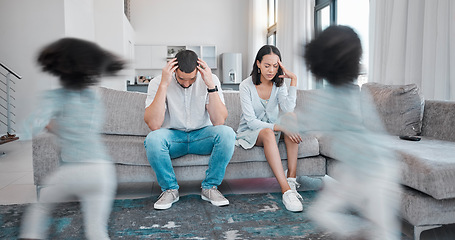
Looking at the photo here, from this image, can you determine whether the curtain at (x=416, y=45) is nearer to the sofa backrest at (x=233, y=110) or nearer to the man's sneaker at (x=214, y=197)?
the sofa backrest at (x=233, y=110)

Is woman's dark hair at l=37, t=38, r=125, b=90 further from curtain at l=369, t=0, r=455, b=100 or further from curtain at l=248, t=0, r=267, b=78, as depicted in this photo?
curtain at l=248, t=0, r=267, b=78

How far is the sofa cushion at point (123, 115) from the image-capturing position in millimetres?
2498

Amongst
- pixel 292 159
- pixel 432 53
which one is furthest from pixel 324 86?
pixel 432 53

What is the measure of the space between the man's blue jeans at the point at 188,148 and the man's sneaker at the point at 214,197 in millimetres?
37

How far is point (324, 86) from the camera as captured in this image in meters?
1.12

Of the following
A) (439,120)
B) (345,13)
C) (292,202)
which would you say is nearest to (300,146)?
(292,202)

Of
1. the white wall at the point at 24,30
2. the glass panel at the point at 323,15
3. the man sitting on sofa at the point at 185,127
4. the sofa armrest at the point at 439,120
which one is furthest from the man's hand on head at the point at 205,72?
the white wall at the point at 24,30

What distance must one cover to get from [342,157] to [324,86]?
0.24m

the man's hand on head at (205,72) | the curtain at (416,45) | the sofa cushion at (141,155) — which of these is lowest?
the sofa cushion at (141,155)

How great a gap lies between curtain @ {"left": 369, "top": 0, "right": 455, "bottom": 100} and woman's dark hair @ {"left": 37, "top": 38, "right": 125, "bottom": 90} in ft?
7.89

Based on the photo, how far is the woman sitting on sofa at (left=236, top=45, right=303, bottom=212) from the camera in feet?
6.72

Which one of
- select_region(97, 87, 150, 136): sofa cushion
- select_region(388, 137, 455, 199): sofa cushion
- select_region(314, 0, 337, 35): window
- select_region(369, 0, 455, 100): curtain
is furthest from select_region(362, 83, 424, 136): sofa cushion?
select_region(314, 0, 337, 35): window

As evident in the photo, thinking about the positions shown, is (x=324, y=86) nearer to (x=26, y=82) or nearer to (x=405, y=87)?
(x=405, y=87)

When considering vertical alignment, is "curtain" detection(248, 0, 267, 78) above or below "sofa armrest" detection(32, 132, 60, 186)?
above
